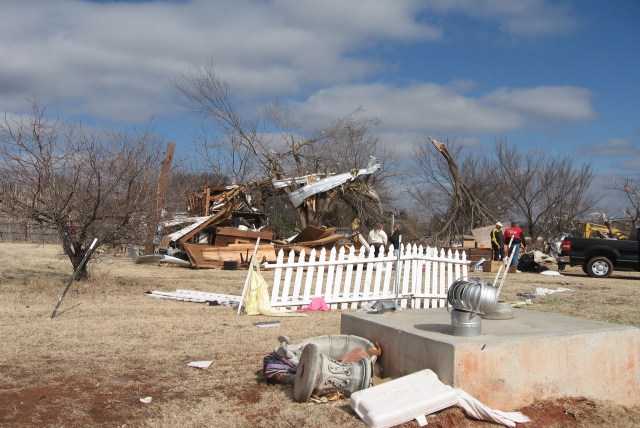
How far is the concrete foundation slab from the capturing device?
4.72 meters

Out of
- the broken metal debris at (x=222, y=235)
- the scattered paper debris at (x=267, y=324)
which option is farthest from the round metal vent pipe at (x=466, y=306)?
the broken metal debris at (x=222, y=235)

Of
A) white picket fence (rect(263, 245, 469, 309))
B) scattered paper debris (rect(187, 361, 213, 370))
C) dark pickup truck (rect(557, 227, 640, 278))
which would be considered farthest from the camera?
dark pickup truck (rect(557, 227, 640, 278))

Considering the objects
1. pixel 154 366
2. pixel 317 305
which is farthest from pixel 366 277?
pixel 154 366

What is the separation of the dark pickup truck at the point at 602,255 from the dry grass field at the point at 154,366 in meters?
8.10

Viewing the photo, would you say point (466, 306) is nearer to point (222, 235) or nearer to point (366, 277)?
point (366, 277)

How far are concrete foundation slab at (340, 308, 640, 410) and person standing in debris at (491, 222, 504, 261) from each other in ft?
45.2

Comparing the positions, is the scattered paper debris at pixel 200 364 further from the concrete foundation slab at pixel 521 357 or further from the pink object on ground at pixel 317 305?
the pink object on ground at pixel 317 305

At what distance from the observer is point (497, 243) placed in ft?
63.7

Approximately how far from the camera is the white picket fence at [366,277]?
10133 millimetres

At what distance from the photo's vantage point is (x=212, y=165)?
3047 centimetres

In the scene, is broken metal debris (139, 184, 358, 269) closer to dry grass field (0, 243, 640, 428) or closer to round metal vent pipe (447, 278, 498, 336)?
dry grass field (0, 243, 640, 428)

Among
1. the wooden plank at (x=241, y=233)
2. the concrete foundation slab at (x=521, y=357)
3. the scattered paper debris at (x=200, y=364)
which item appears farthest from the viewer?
the wooden plank at (x=241, y=233)

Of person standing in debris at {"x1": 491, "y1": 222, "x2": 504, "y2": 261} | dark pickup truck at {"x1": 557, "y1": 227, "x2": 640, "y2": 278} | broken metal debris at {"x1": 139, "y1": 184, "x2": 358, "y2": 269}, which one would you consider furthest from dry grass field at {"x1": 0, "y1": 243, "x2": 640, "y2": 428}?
dark pickup truck at {"x1": 557, "y1": 227, "x2": 640, "y2": 278}

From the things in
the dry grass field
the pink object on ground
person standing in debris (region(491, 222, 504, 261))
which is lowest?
the dry grass field
